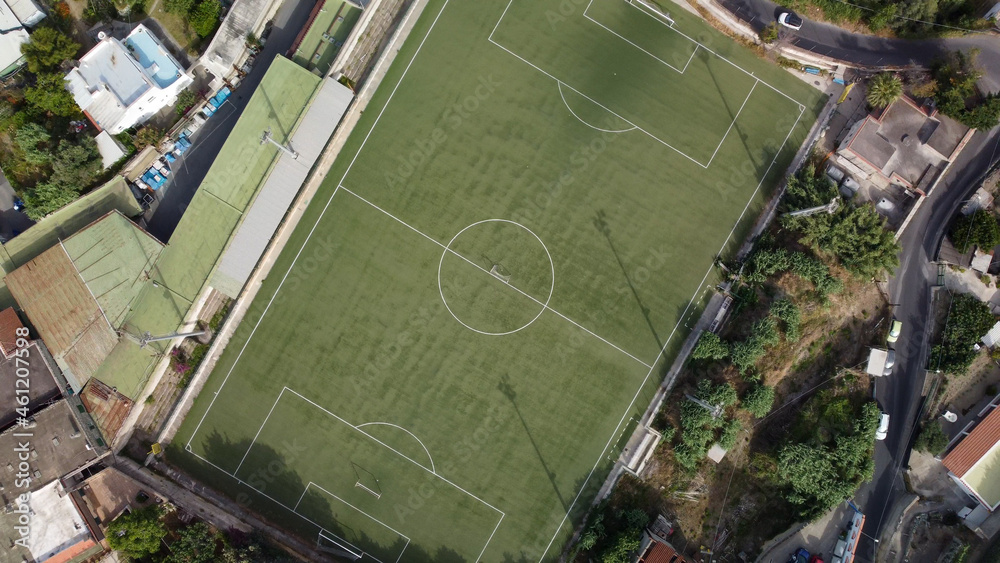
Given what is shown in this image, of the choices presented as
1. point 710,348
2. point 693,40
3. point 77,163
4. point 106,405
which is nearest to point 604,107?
point 693,40

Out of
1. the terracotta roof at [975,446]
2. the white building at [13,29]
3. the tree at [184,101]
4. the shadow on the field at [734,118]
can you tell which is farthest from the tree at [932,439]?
the white building at [13,29]

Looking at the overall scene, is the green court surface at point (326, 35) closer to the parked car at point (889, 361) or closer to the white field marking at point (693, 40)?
the white field marking at point (693, 40)

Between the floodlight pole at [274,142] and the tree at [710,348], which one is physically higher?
the tree at [710,348]

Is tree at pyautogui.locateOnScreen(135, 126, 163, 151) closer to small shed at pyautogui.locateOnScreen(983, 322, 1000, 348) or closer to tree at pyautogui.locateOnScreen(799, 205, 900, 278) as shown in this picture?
tree at pyautogui.locateOnScreen(799, 205, 900, 278)

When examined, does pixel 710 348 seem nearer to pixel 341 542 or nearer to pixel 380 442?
pixel 380 442

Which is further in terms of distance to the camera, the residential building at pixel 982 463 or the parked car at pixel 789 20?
the parked car at pixel 789 20

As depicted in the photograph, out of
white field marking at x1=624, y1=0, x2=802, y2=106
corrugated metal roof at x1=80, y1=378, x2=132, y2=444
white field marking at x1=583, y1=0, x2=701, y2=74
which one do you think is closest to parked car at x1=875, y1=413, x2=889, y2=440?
white field marking at x1=624, y1=0, x2=802, y2=106
